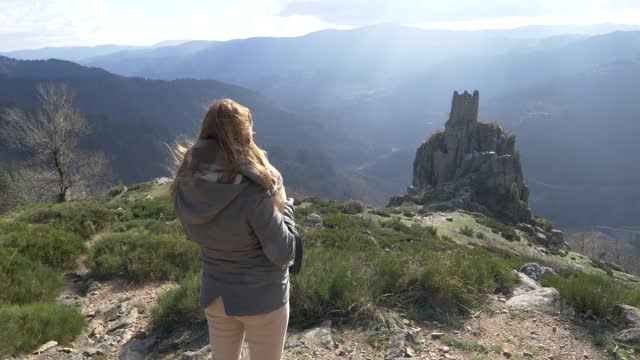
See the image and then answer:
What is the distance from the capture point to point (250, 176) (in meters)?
2.61

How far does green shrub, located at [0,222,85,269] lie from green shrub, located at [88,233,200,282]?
46 centimetres

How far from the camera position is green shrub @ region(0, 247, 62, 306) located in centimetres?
687

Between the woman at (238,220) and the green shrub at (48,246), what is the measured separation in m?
6.92

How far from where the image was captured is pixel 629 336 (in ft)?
16.7

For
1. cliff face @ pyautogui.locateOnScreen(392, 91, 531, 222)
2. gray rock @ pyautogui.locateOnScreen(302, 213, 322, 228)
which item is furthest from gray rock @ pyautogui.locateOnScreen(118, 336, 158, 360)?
cliff face @ pyautogui.locateOnScreen(392, 91, 531, 222)

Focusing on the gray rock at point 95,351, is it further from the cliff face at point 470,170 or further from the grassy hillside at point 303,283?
the cliff face at point 470,170

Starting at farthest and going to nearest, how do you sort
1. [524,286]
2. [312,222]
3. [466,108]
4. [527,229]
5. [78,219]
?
[466,108] < [527,229] < [312,222] < [78,219] < [524,286]

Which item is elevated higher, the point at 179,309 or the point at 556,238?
the point at 179,309

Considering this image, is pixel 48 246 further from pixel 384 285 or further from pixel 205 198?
pixel 205 198

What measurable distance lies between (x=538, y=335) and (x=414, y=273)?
1.55m

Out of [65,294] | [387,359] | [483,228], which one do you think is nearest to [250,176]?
[387,359]

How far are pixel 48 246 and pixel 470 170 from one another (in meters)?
52.8

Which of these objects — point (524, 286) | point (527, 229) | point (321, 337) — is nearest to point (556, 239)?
point (527, 229)

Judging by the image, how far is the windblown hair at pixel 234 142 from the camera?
2.62 m
